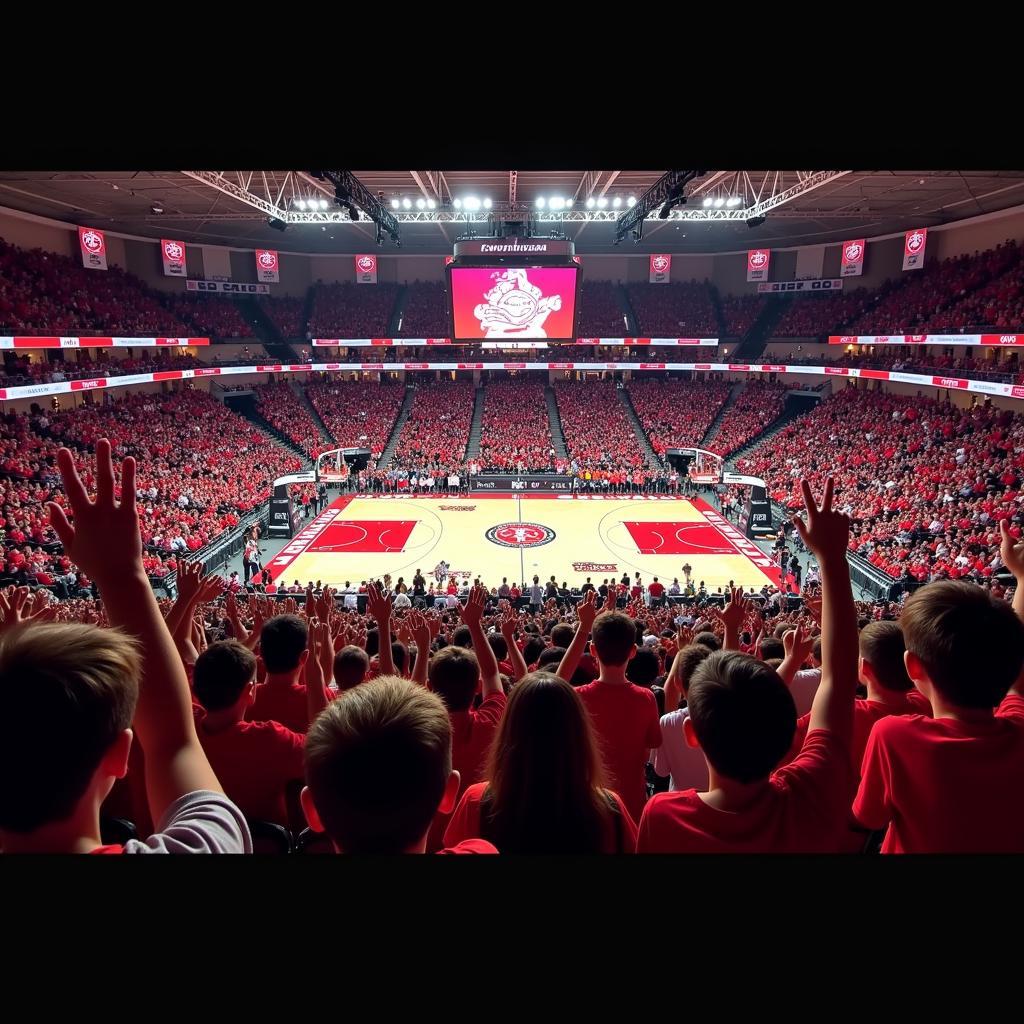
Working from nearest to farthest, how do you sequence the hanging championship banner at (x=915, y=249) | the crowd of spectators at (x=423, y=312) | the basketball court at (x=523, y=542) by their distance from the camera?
1. the basketball court at (x=523, y=542)
2. the hanging championship banner at (x=915, y=249)
3. the crowd of spectators at (x=423, y=312)

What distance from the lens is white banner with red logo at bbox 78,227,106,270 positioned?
2983 cm

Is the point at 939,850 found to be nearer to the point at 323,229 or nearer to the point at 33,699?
the point at 33,699

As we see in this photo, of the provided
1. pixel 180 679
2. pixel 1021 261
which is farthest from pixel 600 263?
pixel 180 679

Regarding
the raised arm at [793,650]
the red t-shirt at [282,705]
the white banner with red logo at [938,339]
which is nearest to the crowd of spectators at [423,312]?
the white banner with red logo at [938,339]

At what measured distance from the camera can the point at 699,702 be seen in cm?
195

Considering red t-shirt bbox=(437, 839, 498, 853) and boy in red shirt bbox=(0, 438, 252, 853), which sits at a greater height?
boy in red shirt bbox=(0, 438, 252, 853)

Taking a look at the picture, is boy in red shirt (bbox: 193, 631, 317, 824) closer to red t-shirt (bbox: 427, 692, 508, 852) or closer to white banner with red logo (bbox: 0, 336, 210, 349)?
red t-shirt (bbox: 427, 692, 508, 852)

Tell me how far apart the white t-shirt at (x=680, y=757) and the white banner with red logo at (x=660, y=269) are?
41376 millimetres

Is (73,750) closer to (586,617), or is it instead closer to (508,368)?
(586,617)

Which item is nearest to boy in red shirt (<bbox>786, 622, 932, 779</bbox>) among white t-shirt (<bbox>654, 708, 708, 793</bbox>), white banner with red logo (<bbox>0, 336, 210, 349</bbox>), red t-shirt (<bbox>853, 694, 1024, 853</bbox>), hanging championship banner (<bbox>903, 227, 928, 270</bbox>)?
white t-shirt (<bbox>654, 708, 708, 793</bbox>)

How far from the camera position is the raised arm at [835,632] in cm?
212

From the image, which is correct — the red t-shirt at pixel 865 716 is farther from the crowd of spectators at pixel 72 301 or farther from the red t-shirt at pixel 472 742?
the crowd of spectators at pixel 72 301
